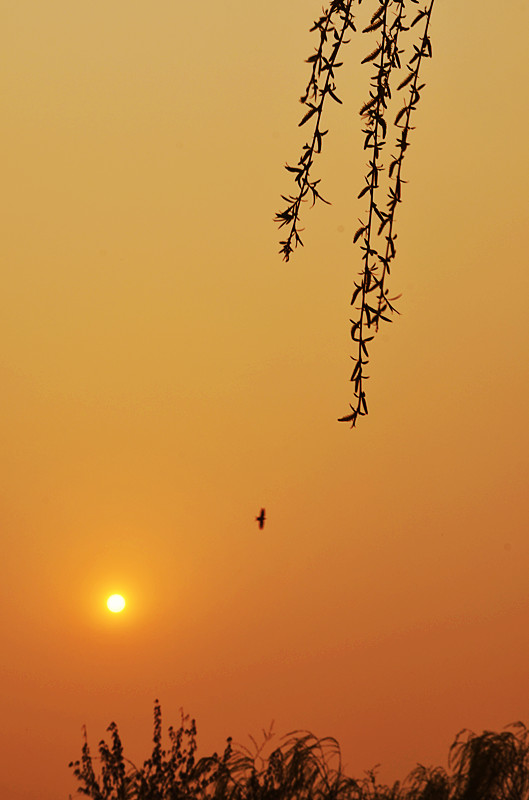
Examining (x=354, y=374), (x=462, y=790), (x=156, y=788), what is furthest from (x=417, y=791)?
(x=354, y=374)

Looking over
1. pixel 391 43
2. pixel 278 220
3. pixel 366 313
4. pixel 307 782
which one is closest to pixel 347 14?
pixel 391 43

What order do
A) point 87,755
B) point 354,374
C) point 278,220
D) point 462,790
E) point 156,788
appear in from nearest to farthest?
point 354,374 < point 278,220 < point 156,788 < point 87,755 < point 462,790

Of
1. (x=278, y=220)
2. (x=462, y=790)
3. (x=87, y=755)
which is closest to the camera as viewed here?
(x=278, y=220)

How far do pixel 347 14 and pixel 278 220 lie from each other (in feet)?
1.00

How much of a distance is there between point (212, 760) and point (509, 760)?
4.84 feet

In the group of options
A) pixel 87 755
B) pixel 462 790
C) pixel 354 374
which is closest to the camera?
pixel 354 374

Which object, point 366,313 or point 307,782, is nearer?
point 366,313

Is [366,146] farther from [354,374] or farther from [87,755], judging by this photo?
[87,755]

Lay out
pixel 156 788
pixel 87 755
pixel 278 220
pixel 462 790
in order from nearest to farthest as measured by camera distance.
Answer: pixel 278 220 < pixel 156 788 < pixel 87 755 < pixel 462 790

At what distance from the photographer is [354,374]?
4.45ft

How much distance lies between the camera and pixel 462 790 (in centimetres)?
469

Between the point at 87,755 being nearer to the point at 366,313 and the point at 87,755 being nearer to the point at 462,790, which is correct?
the point at 462,790

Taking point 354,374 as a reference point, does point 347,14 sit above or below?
above

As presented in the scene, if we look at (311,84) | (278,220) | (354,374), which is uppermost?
(311,84)
